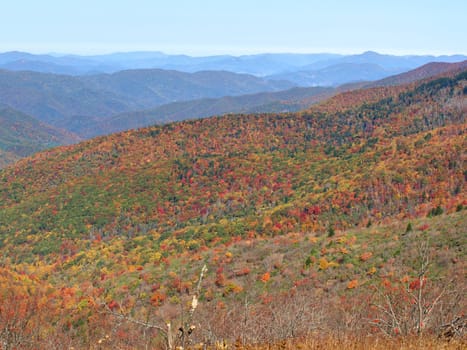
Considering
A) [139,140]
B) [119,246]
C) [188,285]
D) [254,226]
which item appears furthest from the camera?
[139,140]

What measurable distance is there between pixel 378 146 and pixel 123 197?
171ft

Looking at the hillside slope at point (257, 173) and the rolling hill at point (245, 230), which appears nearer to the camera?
the rolling hill at point (245, 230)

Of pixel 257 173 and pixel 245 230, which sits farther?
pixel 257 173

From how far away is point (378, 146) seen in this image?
79.2 meters

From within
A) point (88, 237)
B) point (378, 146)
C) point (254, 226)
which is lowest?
point (88, 237)

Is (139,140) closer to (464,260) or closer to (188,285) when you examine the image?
(188,285)

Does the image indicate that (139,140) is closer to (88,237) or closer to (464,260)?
(88,237)

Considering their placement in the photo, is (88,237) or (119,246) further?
(88,237)

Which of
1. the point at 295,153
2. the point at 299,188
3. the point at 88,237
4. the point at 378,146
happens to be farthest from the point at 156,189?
the point at 378,146

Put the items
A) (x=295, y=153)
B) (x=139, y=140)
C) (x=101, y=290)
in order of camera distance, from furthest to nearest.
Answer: (x=139, y=140) < (x=295, y=153) < (x=101, y=290)

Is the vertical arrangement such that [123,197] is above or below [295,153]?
below

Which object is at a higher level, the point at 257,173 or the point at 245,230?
the point at 257,173

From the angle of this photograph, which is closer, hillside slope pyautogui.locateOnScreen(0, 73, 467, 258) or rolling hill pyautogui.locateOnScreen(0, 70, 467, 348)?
rolling hill pyautogui.locateOnScreen(0, 70, 467, 348)

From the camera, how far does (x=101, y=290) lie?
39.5 m
